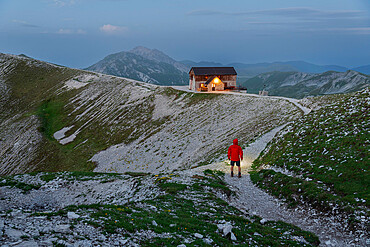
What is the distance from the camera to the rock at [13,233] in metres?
8.32

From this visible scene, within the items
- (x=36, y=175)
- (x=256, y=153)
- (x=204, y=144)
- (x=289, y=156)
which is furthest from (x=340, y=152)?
(x=36, y=175)

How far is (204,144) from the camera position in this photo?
45.3m

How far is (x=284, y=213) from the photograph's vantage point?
16719mm

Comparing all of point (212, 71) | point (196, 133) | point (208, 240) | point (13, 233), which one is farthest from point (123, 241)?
point (212, 71)

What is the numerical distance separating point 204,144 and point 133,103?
4779cm

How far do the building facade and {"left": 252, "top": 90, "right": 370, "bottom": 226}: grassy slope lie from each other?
59968 millimetres

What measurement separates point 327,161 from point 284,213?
22.5 ft

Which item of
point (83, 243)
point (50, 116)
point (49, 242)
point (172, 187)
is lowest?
point (50, 116)

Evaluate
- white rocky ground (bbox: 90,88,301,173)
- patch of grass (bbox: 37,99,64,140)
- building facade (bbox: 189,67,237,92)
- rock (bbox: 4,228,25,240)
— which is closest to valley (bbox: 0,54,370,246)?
rock (bbox: 4,228,25,240)

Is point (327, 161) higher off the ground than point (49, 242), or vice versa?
point (49, 242)

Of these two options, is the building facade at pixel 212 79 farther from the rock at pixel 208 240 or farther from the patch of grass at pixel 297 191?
the rock at pixel 208 240

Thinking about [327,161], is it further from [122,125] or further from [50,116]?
[50,116]

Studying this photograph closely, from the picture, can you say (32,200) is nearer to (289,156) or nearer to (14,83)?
(289,156)

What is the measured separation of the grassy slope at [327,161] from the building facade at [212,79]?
60.0 m
